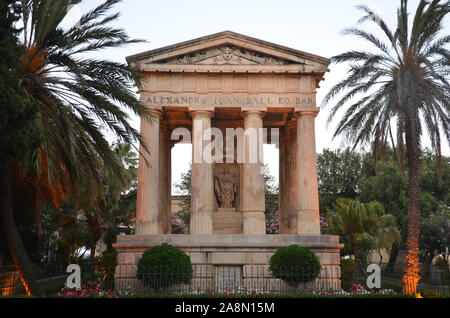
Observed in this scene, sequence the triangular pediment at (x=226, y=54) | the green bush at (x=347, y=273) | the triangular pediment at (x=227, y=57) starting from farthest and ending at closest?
the triangular pediment at (x=227, y=57)
the triangular pediment at (x=226, y=54)
the green bush at (x=347, y=273)

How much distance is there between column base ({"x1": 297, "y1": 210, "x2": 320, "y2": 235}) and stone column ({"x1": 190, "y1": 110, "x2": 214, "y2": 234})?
4.29 metres

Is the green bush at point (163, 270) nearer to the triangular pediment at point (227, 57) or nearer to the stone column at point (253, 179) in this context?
the stone column at point (253, 179)

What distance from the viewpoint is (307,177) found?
2388cm

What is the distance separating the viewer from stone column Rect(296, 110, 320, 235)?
2336 centimetres

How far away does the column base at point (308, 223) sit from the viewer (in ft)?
76.0

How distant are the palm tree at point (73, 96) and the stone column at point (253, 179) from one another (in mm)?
8278

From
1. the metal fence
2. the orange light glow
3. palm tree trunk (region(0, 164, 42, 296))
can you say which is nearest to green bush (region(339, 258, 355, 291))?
the metal fence

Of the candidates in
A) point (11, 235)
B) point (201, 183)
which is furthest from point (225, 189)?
point (11, 235)

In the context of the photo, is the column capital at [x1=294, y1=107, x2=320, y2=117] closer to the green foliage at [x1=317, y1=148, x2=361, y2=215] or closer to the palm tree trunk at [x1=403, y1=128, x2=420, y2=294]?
the palm tree trunk at [x1=403, y1=128, x2=420, y2=294]

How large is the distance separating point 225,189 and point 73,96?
12.6 meters

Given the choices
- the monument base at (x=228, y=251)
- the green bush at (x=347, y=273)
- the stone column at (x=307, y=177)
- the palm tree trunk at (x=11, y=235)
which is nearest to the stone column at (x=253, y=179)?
the monument base at (x=228, y=251)

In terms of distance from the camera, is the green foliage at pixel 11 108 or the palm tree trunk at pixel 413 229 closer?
the green foliage at pixel 11 108

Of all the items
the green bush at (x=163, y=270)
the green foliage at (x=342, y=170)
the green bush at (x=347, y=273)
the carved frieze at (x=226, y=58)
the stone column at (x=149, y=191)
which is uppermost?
the carved frieze at (x=226, y=58)
